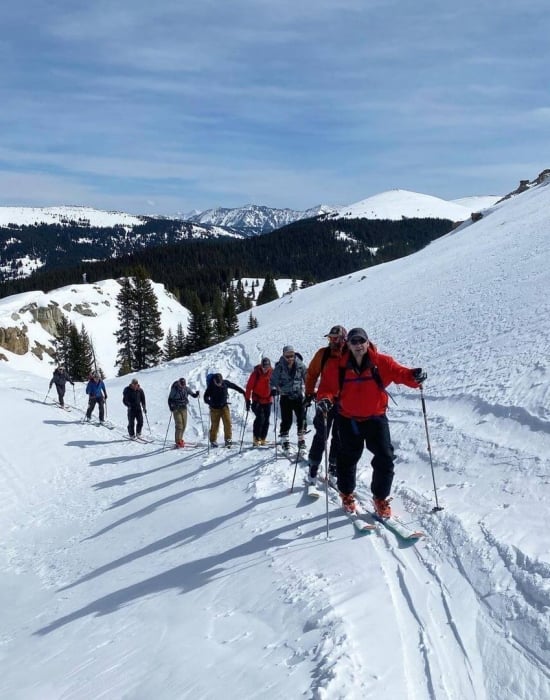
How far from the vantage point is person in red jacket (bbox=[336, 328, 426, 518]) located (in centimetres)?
550

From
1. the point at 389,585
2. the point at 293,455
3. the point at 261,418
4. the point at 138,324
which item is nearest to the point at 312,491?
the point at 293,455

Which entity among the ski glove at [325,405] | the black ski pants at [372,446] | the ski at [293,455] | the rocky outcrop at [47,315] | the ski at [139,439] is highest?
the rocky outcrop at [47,315]

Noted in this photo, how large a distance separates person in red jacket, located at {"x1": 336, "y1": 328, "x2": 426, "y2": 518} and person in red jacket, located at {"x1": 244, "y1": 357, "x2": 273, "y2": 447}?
460 cm

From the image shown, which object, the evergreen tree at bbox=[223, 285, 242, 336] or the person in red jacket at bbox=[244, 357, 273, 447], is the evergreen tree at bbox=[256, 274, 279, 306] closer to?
the evergreen tree at bbox=[223, 285, 242, 336]

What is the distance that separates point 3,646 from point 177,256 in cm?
16043

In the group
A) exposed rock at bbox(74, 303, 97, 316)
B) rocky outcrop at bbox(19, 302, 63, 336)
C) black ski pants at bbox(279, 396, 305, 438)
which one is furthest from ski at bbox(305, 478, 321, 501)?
exposed rock at bbox(74, 303, 97, 316)

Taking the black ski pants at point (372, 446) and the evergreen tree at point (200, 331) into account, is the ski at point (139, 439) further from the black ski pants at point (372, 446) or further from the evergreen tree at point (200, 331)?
the evergreen tree at point (200, 331)

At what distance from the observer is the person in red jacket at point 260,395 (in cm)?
1041

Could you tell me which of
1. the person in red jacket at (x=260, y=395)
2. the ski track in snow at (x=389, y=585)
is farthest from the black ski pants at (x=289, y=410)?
the person in red jacket at (x=260, y=395)

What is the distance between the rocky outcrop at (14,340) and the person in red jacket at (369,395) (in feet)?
191

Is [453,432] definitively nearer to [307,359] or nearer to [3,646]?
[3,646]

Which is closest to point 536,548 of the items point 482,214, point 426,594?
point 426,594

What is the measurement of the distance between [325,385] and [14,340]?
196 ft

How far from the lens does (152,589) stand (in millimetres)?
5680
